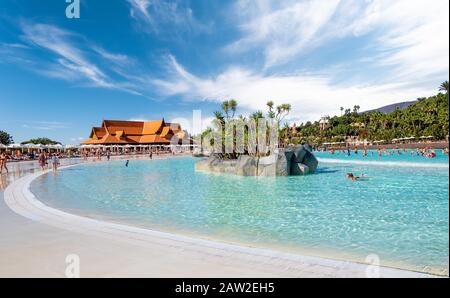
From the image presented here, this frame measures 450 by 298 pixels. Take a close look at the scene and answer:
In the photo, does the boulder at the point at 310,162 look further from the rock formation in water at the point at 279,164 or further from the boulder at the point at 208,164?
the boulder at the point at 208,164

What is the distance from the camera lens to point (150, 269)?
3.30 metres

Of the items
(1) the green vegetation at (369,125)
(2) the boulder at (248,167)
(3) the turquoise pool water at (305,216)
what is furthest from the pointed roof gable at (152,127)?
(3) the turquoise pool water at (305,216)

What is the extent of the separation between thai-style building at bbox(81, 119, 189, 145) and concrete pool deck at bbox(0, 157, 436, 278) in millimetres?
46862

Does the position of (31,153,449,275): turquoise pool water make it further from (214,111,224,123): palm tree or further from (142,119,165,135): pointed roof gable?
(142,119,165,135): pointed roof gable

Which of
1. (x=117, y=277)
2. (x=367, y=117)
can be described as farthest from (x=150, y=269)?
(x=367, y=117)

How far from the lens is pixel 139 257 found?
12.0ft

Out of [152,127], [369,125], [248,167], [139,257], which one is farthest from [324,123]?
[139,257]

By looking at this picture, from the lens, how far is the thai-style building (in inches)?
A: 1975

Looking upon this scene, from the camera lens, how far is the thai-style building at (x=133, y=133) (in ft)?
165

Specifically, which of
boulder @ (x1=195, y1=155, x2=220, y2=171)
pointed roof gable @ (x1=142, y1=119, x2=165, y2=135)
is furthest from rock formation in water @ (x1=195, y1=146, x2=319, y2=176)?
pointed roof gable @ (x1=142, y1=119, x2=165, y2=135)

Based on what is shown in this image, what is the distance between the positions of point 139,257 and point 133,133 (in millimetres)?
51187

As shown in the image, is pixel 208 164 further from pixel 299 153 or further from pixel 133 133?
pixel 133 133

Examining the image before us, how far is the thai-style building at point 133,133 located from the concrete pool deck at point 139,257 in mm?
46862

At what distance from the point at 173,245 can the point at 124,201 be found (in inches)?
235
